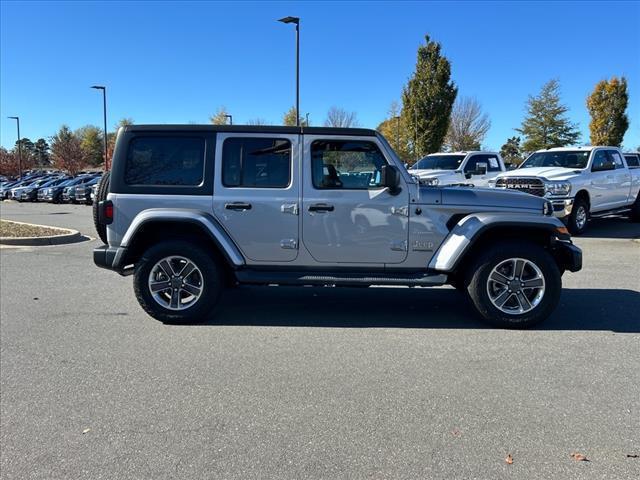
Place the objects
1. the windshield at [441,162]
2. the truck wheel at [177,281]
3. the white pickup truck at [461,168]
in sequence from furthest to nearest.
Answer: the windshield at [441,162] < the white pickup truck at [461,168] < the truck wheel at [177,281]

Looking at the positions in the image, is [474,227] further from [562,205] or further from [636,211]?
[636,211]

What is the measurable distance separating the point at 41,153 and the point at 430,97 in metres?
113

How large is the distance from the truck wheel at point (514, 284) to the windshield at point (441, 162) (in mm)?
10855

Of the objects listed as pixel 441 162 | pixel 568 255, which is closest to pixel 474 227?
pixel 568 255

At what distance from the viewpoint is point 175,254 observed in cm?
551

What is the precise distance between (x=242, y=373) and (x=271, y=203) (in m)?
1.90

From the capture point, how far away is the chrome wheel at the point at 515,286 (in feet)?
17.7

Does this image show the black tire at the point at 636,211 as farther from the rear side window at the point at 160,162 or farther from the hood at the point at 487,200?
the rear side window at the point at 160,162

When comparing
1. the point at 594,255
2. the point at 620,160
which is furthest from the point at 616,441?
the point at 620,160

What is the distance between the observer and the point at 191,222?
214 inches

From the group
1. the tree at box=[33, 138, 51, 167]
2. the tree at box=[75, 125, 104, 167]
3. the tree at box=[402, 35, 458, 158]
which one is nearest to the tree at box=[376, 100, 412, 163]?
the tree at box=[402, 35, 458, 158]

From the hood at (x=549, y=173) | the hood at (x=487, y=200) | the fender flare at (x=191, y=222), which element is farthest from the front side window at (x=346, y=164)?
the hood at (x=549, y=173)

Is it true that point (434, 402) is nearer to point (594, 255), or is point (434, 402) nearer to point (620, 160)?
point (594, 255)

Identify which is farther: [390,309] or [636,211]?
[636,211]
